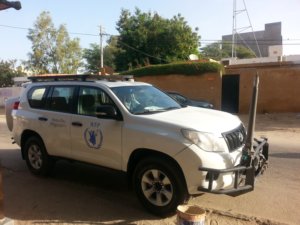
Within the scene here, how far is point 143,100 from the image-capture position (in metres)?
5.94

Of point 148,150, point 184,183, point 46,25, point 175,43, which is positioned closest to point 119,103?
point 148,150

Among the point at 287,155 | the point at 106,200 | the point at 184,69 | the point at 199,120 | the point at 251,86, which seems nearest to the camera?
the point at 199,120

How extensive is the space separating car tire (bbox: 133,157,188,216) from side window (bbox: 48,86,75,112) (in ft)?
6.37

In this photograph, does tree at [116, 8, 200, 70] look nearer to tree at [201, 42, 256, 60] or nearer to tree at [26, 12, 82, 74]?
tree at [26, 12, 82, 74]

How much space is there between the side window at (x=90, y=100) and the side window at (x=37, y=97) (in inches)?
43.5

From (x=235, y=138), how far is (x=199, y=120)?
54 centimetres

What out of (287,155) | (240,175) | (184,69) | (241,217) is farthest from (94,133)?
(184,69)

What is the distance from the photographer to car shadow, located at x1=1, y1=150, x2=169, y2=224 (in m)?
5.05

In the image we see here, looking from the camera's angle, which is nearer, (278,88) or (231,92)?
(278,88)

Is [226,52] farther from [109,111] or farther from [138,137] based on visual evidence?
[138,137]

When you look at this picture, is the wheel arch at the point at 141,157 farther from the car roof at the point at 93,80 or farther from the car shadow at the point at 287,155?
the car shadow at the point at 287,155

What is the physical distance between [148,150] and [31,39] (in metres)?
42.5

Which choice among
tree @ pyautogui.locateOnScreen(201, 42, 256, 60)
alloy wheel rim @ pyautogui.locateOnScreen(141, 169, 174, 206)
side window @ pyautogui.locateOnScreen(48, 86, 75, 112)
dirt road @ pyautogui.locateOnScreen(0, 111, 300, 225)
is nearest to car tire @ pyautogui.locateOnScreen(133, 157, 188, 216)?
alloy wheel rim @ pyautogui.locateOnScreen(141, 169, 174, 206)

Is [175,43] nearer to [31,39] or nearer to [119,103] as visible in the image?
[31,39]
